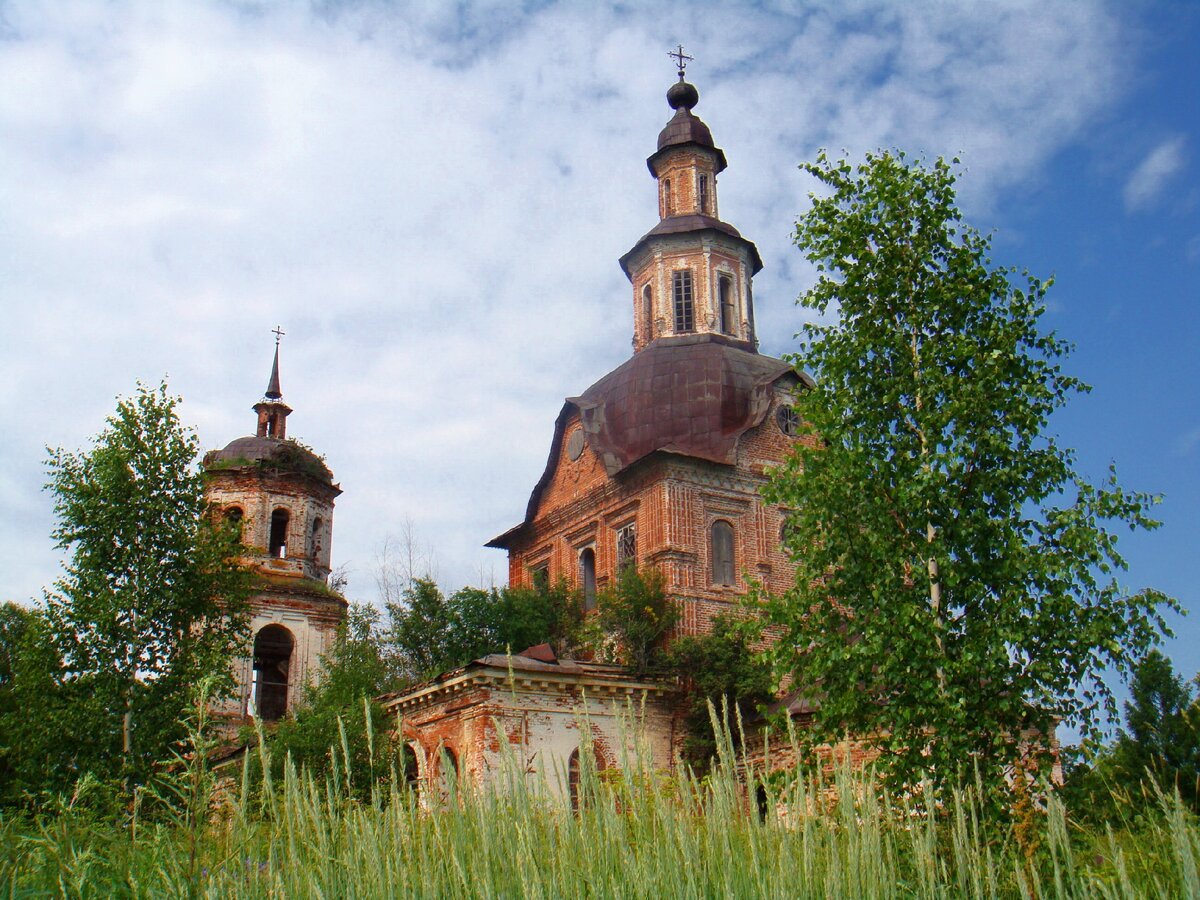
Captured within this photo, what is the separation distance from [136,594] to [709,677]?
1006cm

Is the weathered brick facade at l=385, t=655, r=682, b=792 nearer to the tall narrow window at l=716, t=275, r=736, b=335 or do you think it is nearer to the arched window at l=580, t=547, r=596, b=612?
the arched window at l=580, t=547, r=596, b=612

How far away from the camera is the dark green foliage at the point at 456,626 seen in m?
23.5

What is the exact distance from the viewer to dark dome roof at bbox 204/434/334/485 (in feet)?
97.1

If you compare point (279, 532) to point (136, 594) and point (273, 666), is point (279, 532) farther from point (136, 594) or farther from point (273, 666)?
point (136, 594)

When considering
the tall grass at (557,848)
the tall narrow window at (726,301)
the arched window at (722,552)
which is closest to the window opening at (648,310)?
the tall narrow window at (726,301)

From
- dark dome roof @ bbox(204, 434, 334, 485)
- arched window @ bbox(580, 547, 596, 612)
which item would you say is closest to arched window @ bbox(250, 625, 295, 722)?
dark dome roof @ bbox(204, 434, 334, 485)

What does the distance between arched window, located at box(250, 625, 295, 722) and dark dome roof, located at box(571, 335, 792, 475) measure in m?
9.71

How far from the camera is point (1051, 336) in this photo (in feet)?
36.9

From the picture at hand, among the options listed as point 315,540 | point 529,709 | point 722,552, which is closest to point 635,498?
point 722,552

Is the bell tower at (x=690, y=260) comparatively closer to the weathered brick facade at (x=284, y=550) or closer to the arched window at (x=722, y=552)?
the arched window at (x=722, y=552)

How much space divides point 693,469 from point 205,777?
809 inches

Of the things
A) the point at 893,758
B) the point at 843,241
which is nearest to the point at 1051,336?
the point at 843,241

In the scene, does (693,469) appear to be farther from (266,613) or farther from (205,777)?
(205,777)

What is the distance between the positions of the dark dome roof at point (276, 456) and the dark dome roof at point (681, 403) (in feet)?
26.4
